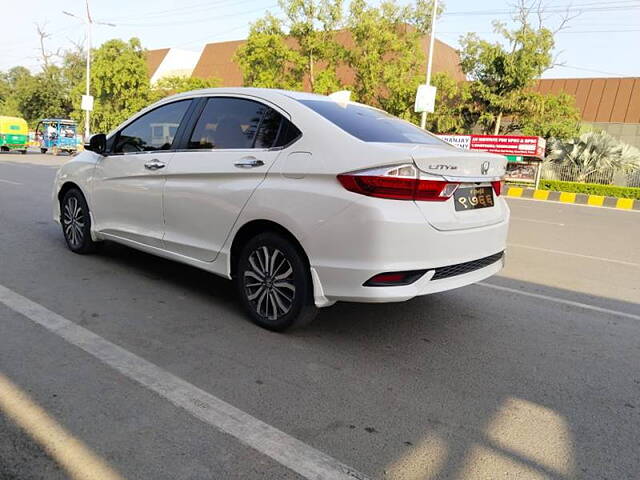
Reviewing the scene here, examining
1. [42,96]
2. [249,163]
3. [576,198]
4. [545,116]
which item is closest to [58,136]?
[42,96]

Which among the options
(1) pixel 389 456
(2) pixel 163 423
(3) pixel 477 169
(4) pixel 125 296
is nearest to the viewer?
(1) pixel 389 456

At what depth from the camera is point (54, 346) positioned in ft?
10.8

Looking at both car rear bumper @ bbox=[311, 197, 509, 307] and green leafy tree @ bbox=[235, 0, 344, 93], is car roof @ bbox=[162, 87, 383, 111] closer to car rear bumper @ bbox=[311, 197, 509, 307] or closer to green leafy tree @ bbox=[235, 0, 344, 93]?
car rear bumper @ bbox=[311, 197, 509, 307]

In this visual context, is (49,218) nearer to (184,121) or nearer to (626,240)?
(184,121)

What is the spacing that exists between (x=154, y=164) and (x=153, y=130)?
0.38m

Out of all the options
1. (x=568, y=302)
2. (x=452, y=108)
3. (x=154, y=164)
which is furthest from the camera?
(x=452, y=108)

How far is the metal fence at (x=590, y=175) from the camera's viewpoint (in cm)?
2038

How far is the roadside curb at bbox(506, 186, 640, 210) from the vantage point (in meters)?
17.7

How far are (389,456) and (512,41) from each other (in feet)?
83.7

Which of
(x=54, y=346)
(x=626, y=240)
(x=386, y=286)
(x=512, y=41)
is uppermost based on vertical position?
(x=512, y=41)

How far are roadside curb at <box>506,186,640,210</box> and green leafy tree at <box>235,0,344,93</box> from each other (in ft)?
33.0

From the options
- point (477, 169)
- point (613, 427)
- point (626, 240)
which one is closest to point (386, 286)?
point (477, 169)

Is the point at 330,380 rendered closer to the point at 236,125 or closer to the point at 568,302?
the point at 236,125

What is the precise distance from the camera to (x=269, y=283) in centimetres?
373
